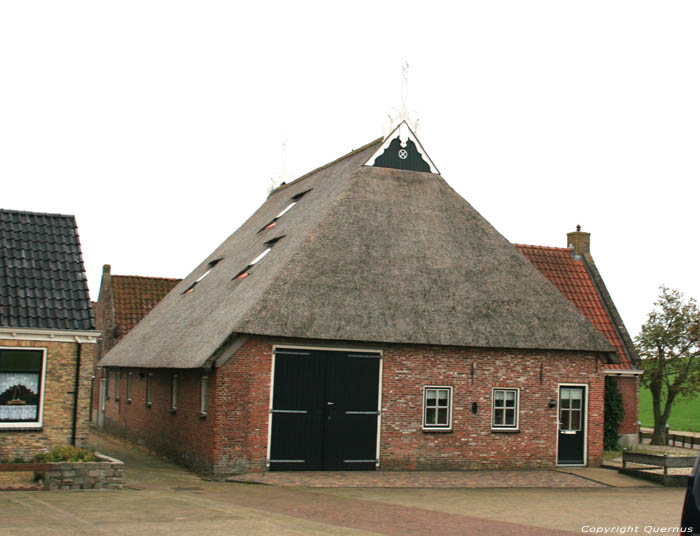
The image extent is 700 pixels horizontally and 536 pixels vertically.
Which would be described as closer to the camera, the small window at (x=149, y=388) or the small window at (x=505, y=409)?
the small window at (x=505, y=409)

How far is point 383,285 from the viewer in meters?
20.7

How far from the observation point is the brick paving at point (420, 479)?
1798 cm

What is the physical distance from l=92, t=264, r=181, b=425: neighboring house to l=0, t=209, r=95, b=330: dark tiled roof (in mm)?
17119

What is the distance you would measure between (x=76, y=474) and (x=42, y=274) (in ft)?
14.8

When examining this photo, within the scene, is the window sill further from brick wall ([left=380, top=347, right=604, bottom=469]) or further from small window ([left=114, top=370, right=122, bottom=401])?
small window ([left=114, top=370, right=122, bottom=401])

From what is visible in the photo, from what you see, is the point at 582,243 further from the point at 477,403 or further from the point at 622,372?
the point at 477,403

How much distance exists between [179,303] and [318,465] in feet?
34.3

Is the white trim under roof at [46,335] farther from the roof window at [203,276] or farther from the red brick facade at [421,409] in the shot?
the roof window at [203,276]

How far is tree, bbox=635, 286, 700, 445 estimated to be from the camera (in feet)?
104

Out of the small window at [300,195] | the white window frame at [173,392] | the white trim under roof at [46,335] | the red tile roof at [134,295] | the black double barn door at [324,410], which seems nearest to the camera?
the white trim under roof at [46,335]

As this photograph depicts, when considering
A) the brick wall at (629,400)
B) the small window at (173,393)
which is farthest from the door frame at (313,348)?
the brick wall at (629,400)

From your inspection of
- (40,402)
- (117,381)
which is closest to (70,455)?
(40,402)

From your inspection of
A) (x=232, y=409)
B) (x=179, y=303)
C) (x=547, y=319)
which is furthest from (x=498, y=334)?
(x=179, y=303)

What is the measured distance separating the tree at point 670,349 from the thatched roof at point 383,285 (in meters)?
11.2
